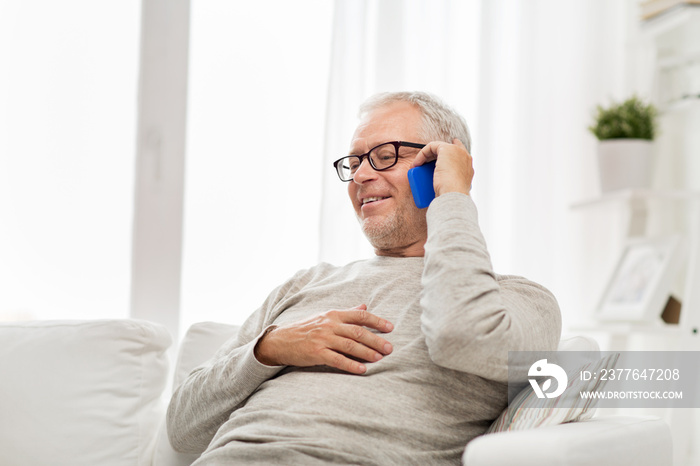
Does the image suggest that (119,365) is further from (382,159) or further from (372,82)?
(372,82)

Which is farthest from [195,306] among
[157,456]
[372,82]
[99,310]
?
[372,82]

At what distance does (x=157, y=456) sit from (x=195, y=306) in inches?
35.3

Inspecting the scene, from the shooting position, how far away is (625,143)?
94.9 inches

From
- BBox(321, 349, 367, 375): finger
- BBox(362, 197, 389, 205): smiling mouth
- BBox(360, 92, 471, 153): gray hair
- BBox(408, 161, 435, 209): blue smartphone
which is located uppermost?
BBox(360, 92, 471, 153): gray hair

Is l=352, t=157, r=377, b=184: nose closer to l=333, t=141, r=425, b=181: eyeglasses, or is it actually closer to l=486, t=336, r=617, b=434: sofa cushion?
l=333, t=141, r=425, b=181: eyeglasses

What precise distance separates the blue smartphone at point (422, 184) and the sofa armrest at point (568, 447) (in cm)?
52

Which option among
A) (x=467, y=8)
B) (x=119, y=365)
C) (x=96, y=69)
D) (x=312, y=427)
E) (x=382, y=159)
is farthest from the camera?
(x=467, y=8)

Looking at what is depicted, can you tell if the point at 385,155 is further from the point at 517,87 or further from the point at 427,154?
the point at 517,87

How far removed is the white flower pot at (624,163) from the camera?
7.93ft

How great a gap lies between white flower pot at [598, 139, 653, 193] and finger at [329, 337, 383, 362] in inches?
64.2

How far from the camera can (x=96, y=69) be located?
2.36 meters

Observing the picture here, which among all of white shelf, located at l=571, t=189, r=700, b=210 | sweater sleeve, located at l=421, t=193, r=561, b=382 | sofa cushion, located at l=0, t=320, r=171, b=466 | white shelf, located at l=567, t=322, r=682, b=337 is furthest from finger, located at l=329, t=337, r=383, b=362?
white shelf, located at l=571, t=189, r=700, b=210

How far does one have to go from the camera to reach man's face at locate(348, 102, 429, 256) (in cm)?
144

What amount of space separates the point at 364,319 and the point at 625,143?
1.63 m
